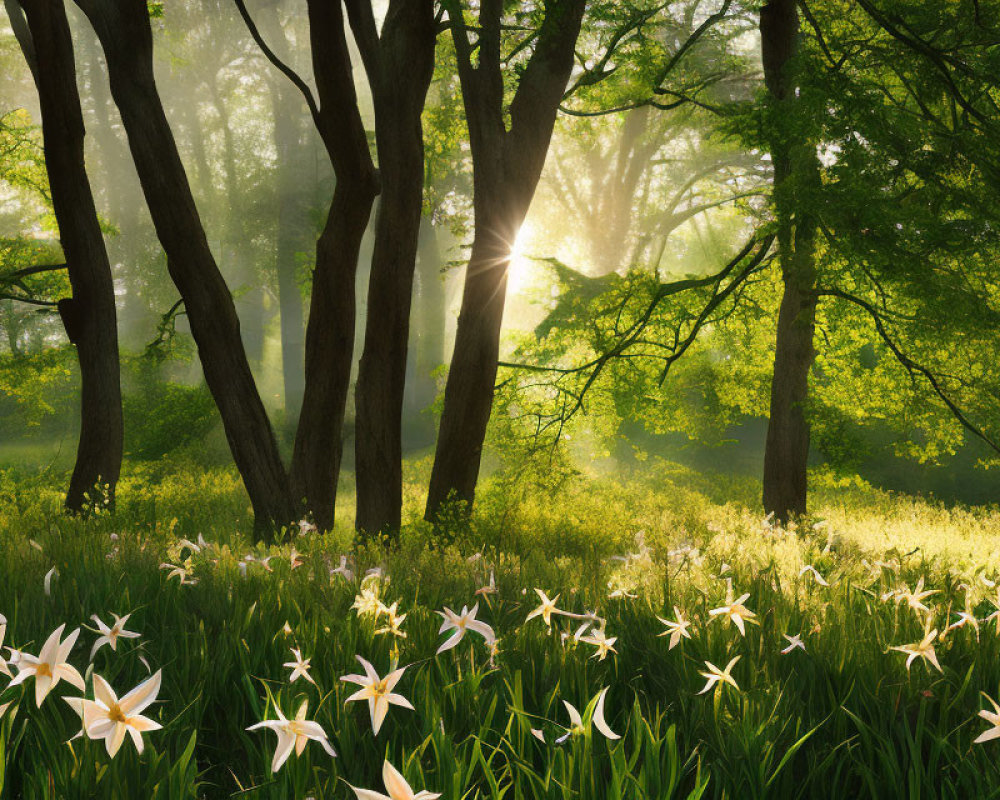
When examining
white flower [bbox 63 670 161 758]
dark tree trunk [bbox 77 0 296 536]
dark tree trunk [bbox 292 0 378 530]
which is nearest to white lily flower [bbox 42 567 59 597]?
white flower [bbox 63 670 161 758]

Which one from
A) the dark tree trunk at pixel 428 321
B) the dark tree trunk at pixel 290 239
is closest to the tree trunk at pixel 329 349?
the dark tree trunk at pixel 290 239

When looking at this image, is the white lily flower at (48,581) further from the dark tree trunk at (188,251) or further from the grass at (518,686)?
the dark tree trunk at (188,251)

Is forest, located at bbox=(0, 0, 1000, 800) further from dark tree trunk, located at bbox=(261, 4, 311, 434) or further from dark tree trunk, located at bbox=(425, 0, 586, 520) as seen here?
dark tree trunk, located at bbox=(261, 4, 311, 434)

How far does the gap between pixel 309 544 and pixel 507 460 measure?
6299 millimetres

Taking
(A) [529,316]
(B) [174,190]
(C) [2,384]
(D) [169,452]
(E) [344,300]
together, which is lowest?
(D) [169,452]

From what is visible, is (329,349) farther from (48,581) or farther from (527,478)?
(48,581)

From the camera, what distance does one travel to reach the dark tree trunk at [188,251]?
6938 mm

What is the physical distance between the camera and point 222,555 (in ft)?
12.3

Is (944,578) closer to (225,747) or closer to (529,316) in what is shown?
(225,747)

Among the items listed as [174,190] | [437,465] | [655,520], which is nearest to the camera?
[174,190]

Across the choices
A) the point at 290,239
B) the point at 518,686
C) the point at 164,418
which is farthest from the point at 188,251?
the point at 290,239

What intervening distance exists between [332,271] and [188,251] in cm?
145

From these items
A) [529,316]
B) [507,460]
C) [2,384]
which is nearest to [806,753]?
[507,460]

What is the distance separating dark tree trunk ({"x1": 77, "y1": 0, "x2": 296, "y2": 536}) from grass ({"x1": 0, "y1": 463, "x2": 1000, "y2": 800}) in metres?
3.73
